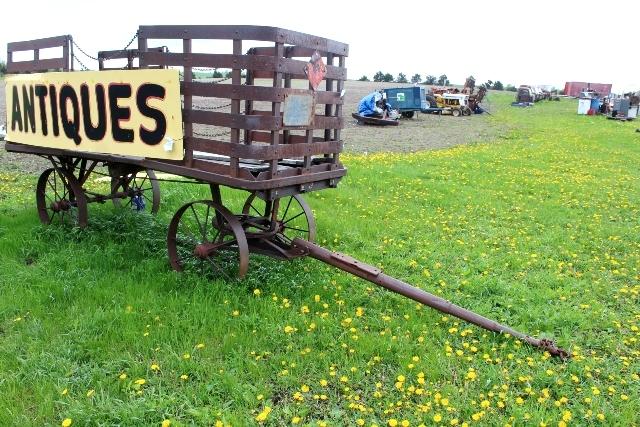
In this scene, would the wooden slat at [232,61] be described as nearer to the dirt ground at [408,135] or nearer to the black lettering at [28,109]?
the black lettering at [28,109]

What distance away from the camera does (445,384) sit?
3.98 metres

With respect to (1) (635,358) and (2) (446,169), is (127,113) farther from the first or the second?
(2) (446,169)

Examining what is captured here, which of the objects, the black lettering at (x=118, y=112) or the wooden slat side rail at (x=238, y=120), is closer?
the wooden slat side rail at (x=238, y=120)

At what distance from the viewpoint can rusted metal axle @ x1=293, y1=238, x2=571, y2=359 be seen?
451 cm

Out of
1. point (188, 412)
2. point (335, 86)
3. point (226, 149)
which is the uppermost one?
point (335, 86)

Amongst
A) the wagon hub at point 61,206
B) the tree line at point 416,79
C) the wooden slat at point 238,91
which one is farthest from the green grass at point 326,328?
the tree line at point 416,79

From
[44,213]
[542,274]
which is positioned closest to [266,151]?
[542,274]

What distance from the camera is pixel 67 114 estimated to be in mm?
5902

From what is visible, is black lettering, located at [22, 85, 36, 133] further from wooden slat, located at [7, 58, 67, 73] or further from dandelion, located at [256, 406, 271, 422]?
dandelion, located at [256, 406, 271, 422]

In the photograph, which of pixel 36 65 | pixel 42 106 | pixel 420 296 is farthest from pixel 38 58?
pixel 420 296

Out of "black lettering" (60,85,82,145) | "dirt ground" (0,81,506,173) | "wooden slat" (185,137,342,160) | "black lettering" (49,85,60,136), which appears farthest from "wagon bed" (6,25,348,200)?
"dirt ground" (0,81,506,173)

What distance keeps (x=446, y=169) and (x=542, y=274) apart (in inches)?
274

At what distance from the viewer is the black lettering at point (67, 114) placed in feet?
18.9

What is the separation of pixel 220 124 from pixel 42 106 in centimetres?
286
